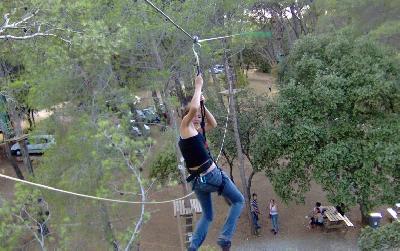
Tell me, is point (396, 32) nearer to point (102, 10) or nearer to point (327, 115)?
point (327, 115)

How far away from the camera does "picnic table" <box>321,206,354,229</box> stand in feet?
42.4

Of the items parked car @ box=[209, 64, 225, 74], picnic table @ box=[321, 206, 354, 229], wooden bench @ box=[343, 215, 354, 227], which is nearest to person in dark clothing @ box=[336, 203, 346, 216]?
picnic table @ box=[321, 206, 354, 229]

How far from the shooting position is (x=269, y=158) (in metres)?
13.0

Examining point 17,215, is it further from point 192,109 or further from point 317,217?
point 317,217

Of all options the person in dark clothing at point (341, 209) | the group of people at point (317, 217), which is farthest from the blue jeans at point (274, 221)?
the person in dark clothing at point (341, 209)

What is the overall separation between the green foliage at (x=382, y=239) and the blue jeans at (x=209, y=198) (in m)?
5.45

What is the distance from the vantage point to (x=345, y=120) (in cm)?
1197

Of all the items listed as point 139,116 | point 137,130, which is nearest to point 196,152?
point 137,130

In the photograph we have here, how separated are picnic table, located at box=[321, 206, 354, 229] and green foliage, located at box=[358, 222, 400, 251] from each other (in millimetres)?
3779

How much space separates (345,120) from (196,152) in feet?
29.2

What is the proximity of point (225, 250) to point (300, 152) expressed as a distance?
787cm

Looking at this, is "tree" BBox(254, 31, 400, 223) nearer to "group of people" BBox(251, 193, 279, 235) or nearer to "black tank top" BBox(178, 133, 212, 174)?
"group of people" BBox(251, 193, 279, 235)

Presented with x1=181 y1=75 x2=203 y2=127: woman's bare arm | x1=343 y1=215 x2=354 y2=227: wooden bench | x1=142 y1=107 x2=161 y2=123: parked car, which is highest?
x1=181 y1=75 x2=203 y2=127: woman's bare arm

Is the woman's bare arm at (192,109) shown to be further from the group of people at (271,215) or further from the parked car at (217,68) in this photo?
the parked car at (217,68)
